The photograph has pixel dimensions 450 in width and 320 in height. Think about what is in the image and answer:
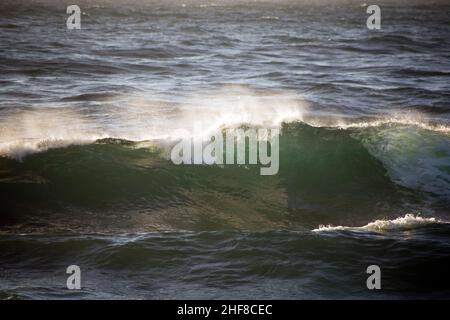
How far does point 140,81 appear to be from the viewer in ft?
65.6

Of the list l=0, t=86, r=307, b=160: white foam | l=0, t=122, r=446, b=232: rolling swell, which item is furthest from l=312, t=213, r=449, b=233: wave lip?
l=0, t=86, r=307, b=160: white foam

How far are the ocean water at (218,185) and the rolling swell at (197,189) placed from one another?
0.04 m

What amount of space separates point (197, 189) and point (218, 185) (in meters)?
0.40

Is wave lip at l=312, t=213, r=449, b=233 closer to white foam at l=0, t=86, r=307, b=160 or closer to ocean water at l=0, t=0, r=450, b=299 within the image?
ocean water at l=0, t=0, r=450, b=299

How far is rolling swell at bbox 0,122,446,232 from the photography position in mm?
9000

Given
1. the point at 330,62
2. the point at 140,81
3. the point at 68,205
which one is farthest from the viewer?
the point at 330,62

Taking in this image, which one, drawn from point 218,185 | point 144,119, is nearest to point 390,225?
point 218,185

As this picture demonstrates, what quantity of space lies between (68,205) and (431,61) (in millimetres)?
20518

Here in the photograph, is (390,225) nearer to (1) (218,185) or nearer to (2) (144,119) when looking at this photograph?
(1) (218,185)

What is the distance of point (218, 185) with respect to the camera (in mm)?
10562

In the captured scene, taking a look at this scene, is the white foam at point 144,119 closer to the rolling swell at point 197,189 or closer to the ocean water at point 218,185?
the ocean water at point 218,185

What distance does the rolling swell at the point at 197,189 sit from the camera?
900 cm
